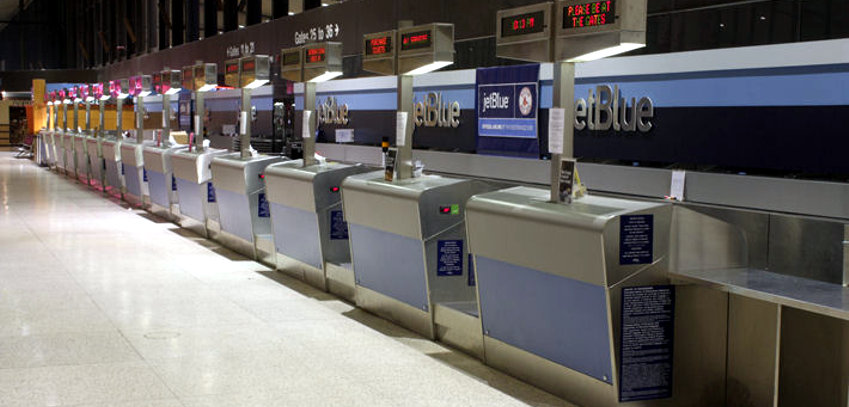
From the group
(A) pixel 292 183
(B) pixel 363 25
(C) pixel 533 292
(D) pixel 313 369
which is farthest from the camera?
(B) pixel 363 25

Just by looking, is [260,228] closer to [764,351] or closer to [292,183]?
[292,183]

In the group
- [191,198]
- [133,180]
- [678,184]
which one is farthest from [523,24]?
[133,180]

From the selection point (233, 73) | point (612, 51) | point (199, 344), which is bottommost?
point (199, 344)

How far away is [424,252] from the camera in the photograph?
549 centimetres

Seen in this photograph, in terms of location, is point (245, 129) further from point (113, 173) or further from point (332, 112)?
point (113, 173)

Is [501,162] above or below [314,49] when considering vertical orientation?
below

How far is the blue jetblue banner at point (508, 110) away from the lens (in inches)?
306

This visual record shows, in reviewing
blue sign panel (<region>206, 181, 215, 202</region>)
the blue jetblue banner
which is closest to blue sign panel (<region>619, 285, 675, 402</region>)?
the blue jetblue banner

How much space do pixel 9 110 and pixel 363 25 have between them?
31139 millimetres

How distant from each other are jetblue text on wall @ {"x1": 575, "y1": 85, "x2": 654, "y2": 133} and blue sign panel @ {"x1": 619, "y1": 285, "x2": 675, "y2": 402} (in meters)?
2.57

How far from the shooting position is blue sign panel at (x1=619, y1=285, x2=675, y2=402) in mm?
3959

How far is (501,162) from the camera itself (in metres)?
8.26

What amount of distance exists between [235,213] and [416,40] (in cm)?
369

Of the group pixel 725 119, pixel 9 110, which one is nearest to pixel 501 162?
pixel 725 119
